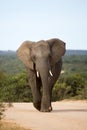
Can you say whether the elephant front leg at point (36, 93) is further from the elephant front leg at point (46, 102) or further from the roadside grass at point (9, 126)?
the roadside grass at point (9, 126)

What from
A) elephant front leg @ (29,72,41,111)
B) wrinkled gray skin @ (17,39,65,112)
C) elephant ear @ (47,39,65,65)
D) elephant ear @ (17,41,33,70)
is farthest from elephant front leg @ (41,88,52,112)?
elephant ear @ (47,39,65,65)

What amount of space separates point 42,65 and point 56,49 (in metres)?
1.77

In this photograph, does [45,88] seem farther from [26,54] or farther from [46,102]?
[26,54]

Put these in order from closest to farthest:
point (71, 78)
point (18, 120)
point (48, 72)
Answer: point (18, 120)
point (48, 72)
point (71, 78)

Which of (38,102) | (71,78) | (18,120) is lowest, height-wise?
(71,78)

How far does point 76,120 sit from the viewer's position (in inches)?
578

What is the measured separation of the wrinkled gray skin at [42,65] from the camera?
18094mm

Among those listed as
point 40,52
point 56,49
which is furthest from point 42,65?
point 56,49

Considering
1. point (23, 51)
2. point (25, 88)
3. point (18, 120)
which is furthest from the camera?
point (25, 88)

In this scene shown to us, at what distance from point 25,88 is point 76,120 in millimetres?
31699

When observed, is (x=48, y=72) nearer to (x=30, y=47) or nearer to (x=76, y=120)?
(x=30, y=47)

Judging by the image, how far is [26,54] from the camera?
19281mm

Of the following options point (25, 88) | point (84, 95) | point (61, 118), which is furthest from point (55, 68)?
point (25, 88)

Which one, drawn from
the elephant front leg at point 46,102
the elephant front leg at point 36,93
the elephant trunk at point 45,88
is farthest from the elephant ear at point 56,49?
the elephant front leg at point 46,102
